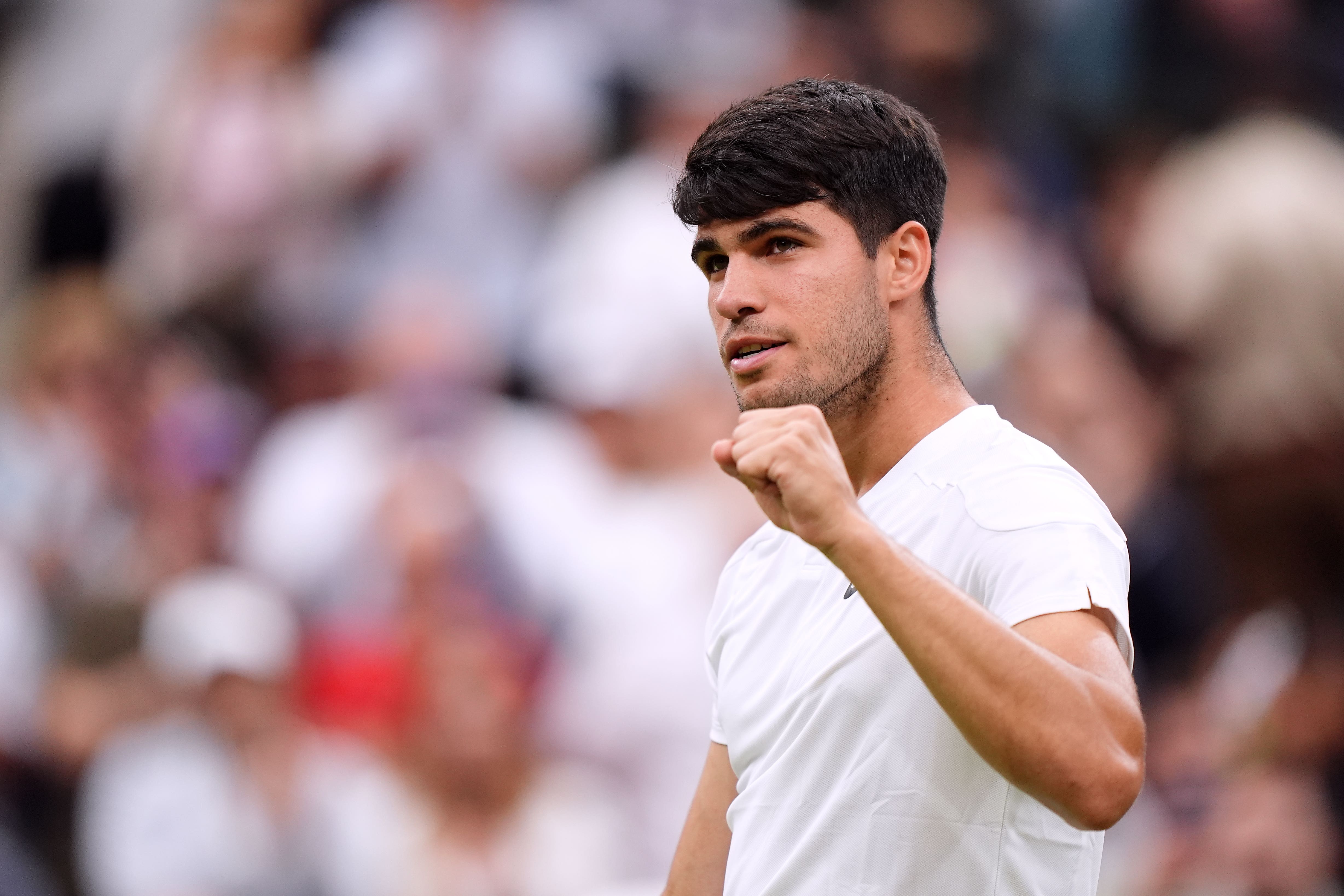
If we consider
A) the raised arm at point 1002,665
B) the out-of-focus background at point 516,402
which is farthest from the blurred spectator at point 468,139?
the raised arm at point 1002,665

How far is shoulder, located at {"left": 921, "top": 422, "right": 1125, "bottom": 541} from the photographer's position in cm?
204

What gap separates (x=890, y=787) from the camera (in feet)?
6.90

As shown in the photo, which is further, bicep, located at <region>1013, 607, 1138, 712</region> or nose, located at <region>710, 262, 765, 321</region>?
nose, located at <region>710, 262, 765, 321</region>

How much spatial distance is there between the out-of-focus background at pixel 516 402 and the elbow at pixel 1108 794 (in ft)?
10.2

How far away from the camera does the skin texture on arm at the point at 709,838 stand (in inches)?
98.9

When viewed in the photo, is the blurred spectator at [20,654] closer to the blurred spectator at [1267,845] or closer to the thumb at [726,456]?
the blurred spectator at [1267,845]

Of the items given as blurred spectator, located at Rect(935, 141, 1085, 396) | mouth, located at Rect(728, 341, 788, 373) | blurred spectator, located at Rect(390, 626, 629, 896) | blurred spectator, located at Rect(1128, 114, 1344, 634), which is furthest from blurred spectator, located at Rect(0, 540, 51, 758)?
mouth, located at Rect(728, 341, 788, 373)

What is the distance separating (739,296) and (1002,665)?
2.43 ft

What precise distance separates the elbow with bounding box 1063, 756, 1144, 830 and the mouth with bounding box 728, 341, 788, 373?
31.0 inches

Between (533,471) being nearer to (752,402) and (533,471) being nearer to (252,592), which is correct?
(252,592)

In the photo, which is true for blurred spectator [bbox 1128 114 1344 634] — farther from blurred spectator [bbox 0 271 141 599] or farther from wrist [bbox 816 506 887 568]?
blurred spectator [bbox 0 271 141 599]

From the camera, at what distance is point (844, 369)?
2326 mm

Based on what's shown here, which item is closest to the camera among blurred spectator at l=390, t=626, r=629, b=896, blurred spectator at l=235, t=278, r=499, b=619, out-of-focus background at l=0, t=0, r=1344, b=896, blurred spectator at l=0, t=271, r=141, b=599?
blurred spectator at l=390, t=626, r=629, b=896

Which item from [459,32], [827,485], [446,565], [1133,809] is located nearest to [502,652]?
[446,565]
